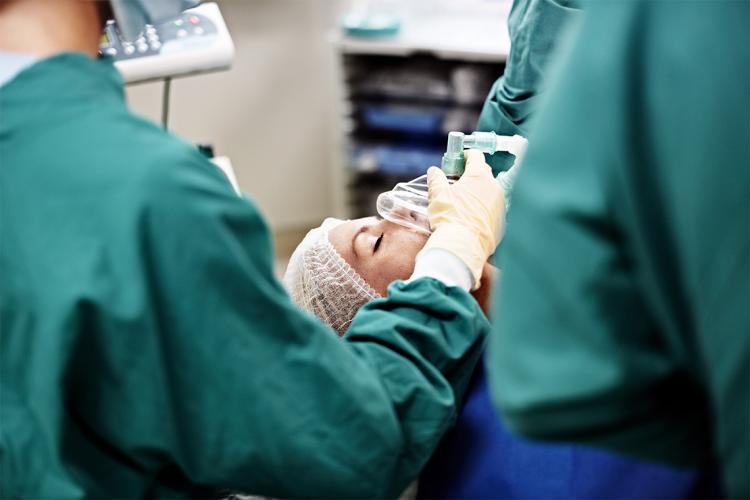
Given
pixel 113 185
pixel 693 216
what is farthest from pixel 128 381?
pixel 693 216

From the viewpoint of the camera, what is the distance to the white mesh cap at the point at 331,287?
1.36 m

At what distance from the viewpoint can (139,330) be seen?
698 millimetres

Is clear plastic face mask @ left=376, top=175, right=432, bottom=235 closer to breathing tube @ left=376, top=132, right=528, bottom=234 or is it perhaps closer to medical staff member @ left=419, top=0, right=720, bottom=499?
breathing tube @ left=376, top=132, right=528, bottom=234

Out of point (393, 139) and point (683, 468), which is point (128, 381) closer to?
point (683, 468)

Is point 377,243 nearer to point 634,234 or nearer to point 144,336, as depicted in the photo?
point 144,336

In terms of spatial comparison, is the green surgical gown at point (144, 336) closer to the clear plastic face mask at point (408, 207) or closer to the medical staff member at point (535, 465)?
the medical staff member at point (535, 465)

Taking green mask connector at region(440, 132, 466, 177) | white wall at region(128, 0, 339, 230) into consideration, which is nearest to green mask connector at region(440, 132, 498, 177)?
green mask connector at region(440, 132, 466, 177)

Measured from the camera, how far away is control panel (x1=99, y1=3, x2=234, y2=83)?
1.27m

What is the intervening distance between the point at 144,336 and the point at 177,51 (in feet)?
2.44

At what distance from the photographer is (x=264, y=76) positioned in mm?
2855

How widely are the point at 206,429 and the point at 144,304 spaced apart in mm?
164

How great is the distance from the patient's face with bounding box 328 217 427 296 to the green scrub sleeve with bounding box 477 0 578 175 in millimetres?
267

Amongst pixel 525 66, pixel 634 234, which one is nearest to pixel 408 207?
pixel 525 66

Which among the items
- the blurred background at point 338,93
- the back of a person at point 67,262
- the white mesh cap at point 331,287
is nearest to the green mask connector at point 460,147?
the white mesh cap at point 331,287
